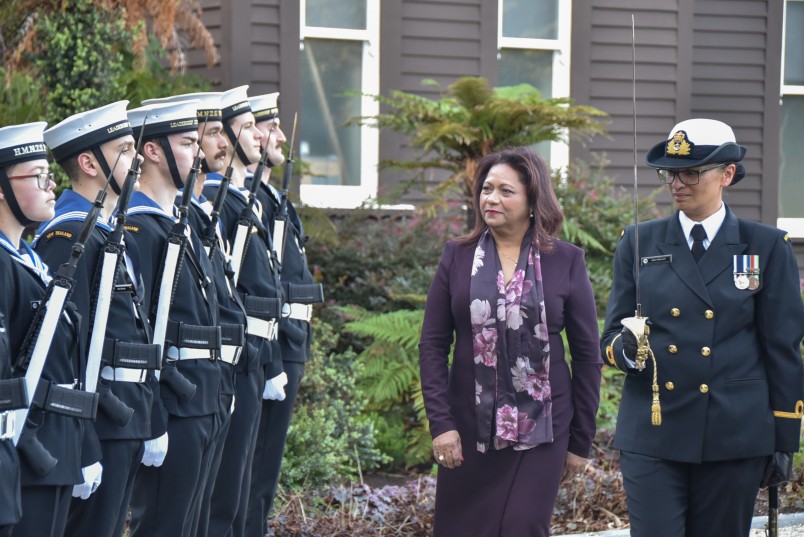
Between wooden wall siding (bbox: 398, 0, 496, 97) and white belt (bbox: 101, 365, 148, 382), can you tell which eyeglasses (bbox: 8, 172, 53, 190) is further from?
wooden wall siding (bbox: 398, 0, 496, 97)

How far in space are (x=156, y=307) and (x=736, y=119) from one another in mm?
9569

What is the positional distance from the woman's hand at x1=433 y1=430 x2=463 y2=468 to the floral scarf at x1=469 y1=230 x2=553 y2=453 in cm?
9

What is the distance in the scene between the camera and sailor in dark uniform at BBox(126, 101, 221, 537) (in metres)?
4.82

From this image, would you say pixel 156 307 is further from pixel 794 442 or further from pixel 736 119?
pixel 736 119

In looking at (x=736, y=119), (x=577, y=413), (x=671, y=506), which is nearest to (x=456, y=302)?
(x=577, y=413)

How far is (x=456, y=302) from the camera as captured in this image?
5.02m

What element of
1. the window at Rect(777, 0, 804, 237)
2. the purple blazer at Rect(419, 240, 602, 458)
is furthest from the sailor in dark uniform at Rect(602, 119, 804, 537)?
the window at Rect(777, 0, 804, 237)

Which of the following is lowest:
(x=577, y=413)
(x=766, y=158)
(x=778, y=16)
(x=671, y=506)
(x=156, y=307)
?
(x=671, y=506)

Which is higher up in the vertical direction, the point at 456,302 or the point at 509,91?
the point at 509,91

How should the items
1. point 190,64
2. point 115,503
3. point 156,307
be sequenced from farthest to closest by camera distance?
point 190,64, point 156,307, point 115,503

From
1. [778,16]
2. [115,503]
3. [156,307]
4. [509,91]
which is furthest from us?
[778,16]

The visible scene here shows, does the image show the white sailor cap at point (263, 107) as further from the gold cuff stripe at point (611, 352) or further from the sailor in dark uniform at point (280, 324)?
the gold cuff stripe at point (611, 352)

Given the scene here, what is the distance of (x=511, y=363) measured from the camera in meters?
4.88

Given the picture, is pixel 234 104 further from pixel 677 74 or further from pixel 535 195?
pixel 677 74
